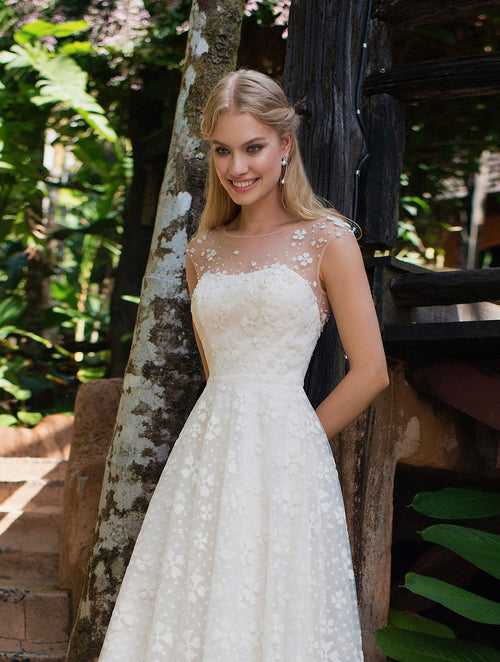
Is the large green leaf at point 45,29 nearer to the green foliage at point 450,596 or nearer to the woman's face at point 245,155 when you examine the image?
the woman's face at point 245,155

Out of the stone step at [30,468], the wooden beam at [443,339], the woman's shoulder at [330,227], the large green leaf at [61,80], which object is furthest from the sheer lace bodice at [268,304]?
the large green leaf at [61,80]

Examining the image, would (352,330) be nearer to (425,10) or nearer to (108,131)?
(425,10)

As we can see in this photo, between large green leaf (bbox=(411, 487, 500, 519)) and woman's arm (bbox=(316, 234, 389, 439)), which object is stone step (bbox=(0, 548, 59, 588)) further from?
woman's arm (bbox=(316, 234, 389, 439))

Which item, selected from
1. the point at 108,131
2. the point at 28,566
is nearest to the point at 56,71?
the point at 108,131

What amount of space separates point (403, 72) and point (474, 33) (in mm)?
2500

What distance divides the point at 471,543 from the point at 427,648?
42cm

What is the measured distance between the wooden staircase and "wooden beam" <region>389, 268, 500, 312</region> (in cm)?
218

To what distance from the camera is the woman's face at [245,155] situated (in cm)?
235

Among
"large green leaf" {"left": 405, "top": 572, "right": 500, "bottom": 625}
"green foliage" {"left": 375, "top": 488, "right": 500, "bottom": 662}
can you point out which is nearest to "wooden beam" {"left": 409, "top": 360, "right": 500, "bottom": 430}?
"green foliage" {"left": 375, "top": 488, "right": 500, "bottom": 662}

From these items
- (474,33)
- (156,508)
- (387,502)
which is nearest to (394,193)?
(387,502)

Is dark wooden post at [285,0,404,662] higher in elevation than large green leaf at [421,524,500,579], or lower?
higher

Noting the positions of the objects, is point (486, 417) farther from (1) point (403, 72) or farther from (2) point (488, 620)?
(1) point (403, 72)

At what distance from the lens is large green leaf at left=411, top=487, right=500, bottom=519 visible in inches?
114

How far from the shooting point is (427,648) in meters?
Result: 2.74
